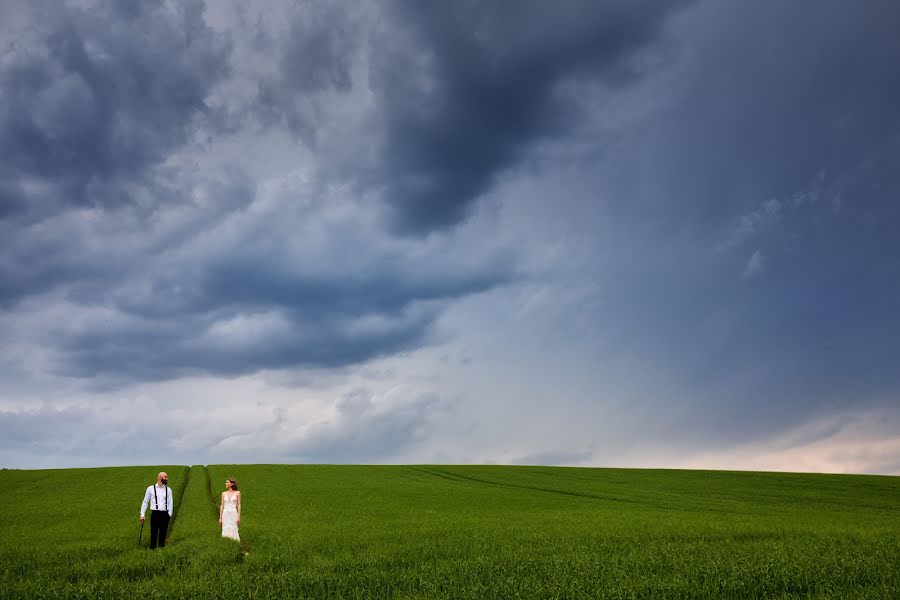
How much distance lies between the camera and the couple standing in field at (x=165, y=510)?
18672mm

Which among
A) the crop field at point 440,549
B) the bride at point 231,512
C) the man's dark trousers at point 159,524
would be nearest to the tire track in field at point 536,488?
the crop field at point 440,549

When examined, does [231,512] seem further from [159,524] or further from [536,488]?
[536,488]

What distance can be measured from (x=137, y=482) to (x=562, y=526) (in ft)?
126

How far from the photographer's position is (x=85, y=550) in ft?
59.2

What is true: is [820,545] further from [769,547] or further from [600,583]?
[600,583]

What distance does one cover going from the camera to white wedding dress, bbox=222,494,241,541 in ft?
61.1

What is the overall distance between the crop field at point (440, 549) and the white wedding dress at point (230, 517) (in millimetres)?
432

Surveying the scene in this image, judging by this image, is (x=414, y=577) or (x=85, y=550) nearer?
(x=414, y=577)

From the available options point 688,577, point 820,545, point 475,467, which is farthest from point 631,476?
point 688,577

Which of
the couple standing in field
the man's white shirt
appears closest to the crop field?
the couple standing in field

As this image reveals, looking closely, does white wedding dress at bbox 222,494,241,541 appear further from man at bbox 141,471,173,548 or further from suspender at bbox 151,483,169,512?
suspender at bbox 151,483,169,512

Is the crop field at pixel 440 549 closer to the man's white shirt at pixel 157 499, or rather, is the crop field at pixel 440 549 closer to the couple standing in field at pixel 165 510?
the couple standing in field at pixel 165 510

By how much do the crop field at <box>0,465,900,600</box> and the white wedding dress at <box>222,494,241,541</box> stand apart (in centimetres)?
43

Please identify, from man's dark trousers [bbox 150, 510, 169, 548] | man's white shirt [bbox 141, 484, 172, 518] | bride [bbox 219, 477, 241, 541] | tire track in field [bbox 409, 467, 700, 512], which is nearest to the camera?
bride [bbox 219, 477, 241, 541]
